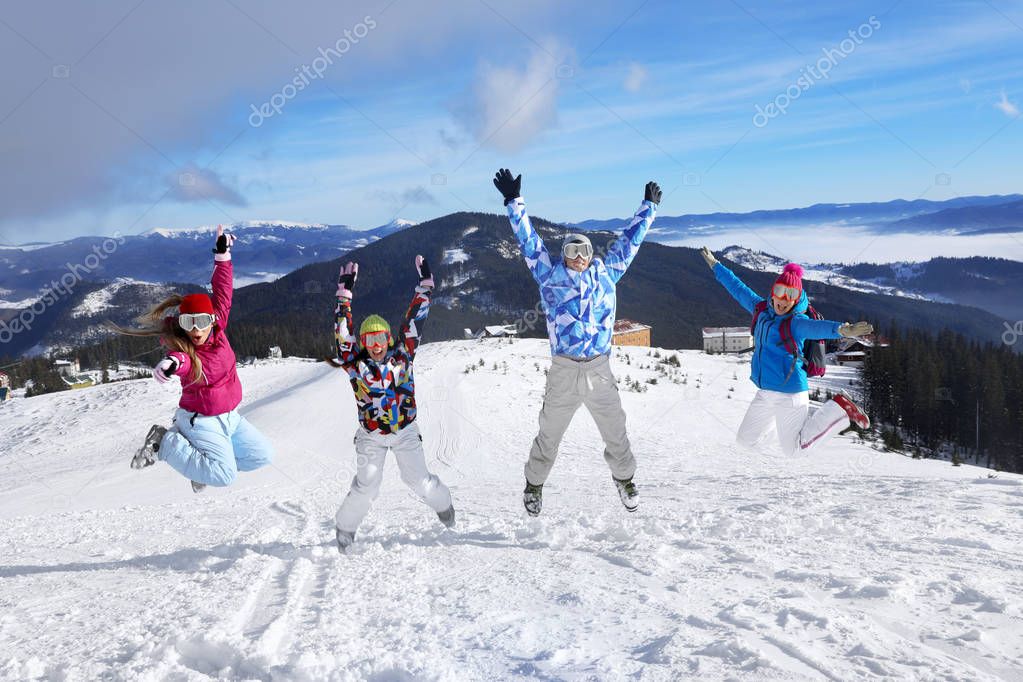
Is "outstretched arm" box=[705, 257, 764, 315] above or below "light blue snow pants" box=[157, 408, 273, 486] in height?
above

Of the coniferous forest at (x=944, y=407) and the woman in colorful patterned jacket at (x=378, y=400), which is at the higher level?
the woman in colorful patterned jacket at (x=378, y=400)

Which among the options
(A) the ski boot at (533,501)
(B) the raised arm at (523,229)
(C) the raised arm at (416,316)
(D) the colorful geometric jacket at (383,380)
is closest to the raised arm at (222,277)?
(D) the colorful geometric jacket at (383,380)

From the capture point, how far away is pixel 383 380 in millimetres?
6242

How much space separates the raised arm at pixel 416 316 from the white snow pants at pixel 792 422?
12.1 feet

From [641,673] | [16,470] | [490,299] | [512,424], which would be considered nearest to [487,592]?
[641,673]

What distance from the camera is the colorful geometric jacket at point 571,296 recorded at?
6.55 meters

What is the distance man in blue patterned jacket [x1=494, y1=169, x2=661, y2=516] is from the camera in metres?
6.56

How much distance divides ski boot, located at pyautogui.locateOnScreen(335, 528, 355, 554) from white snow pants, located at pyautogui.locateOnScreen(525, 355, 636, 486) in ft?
6.34

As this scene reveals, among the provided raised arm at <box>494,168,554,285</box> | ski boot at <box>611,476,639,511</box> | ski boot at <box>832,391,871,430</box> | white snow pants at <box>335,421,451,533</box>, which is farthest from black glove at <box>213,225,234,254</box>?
ski boot at <box>832,391,871,430</box>

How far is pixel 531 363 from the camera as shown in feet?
70.9

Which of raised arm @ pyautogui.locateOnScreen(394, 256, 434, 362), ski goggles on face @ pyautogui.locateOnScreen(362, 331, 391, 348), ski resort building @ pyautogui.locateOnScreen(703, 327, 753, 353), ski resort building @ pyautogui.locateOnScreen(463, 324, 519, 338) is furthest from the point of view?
ski resort building @ pyautogui.locateOnScreen(703, 327, 753, 353)

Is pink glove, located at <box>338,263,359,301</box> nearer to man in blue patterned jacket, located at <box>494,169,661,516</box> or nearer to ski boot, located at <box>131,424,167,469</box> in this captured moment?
man in blue patterned jacket, located at <box>494,169,661,516</box>

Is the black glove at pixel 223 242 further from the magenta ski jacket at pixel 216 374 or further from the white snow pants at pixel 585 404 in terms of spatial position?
the white snow pants at pixel 585 404

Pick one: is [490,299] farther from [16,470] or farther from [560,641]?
[560,641]
